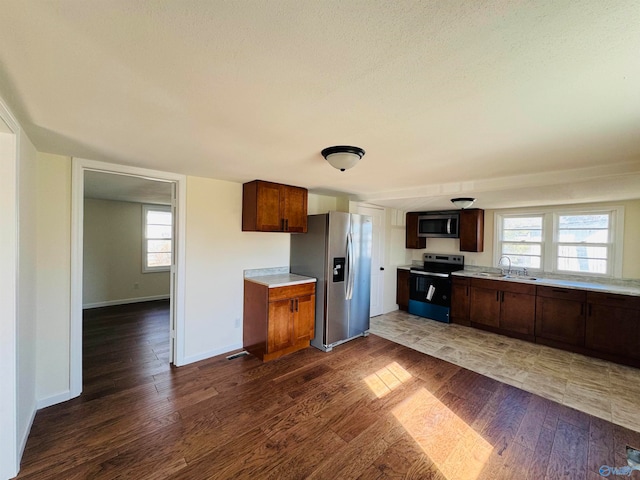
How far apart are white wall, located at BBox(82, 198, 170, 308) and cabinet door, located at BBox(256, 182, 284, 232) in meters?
4.23

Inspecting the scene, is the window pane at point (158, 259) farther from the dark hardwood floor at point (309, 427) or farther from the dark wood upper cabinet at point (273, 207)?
the dark wood upper cabinet at point (273, 207)

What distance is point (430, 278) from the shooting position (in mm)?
4996

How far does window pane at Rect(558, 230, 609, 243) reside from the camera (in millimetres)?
3875

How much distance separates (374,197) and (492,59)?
3.24 metres

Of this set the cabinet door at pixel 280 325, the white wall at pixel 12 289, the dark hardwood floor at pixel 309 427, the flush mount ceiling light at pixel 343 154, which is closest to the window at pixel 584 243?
the dark hardwood floor at pixel 309 427

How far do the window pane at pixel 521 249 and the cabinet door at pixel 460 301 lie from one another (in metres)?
0.94

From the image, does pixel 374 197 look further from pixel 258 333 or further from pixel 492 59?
pixel 492 59

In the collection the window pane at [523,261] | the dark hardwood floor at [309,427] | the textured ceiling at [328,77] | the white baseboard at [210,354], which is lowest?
the dark hardwood floor at [309,427]

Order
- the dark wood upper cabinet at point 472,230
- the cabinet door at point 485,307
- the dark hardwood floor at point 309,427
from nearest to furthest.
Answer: the dark hardwood floor at point 309,427, the cabinet door at point 485,307, the dark wood upper cabinet at point 472,230


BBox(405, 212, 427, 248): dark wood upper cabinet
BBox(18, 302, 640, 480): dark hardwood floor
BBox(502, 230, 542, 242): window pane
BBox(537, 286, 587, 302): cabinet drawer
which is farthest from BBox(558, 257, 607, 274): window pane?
BBox(18, 302, 640, 480): dark hardwood floor

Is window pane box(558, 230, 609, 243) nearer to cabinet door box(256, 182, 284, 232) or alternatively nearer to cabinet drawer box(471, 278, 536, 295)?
cabinet drawer box(471, 278, 536, 295)

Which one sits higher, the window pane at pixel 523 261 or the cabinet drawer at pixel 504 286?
the window pane at pixel 523 261

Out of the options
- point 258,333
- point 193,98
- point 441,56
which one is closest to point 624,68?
point 441,56

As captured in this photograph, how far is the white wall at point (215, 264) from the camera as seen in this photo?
3.21 m
